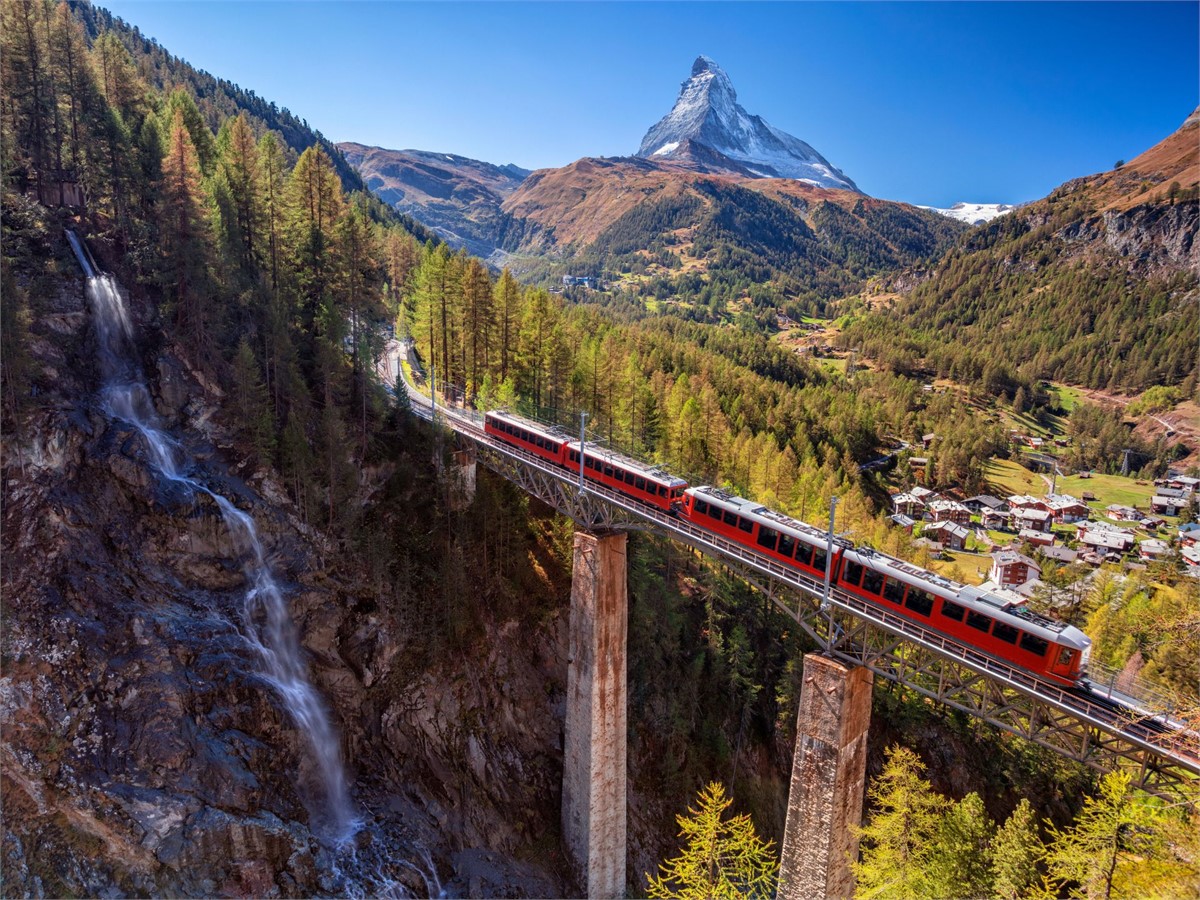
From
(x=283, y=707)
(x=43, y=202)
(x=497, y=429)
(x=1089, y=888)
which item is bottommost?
(x=283, y=707)

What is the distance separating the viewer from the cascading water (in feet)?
85.6

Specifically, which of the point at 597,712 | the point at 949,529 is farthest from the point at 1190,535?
the point at 597,712

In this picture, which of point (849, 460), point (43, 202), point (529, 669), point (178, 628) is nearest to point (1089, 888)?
point (529, 669)

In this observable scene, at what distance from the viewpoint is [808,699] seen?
23.4 m

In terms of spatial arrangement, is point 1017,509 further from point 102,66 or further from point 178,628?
point 102,66

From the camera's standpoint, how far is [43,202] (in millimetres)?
32625

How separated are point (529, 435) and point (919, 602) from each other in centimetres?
2148

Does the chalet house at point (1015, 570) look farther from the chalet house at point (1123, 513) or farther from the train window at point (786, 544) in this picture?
the train window at point (786, 544)

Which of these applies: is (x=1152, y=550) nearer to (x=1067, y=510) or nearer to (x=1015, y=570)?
(x=1067, y=510)

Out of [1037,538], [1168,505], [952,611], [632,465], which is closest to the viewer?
[952,611]

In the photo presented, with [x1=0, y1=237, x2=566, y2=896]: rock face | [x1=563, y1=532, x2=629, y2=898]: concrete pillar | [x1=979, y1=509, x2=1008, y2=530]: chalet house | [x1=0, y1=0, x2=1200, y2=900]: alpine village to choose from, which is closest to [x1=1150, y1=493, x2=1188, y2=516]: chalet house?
[x1=979, y1=509, x2=1008, y2=530]: chalet house

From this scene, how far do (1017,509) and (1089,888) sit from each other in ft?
260

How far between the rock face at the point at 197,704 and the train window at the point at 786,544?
57.1 ft

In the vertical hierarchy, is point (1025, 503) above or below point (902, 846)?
below
